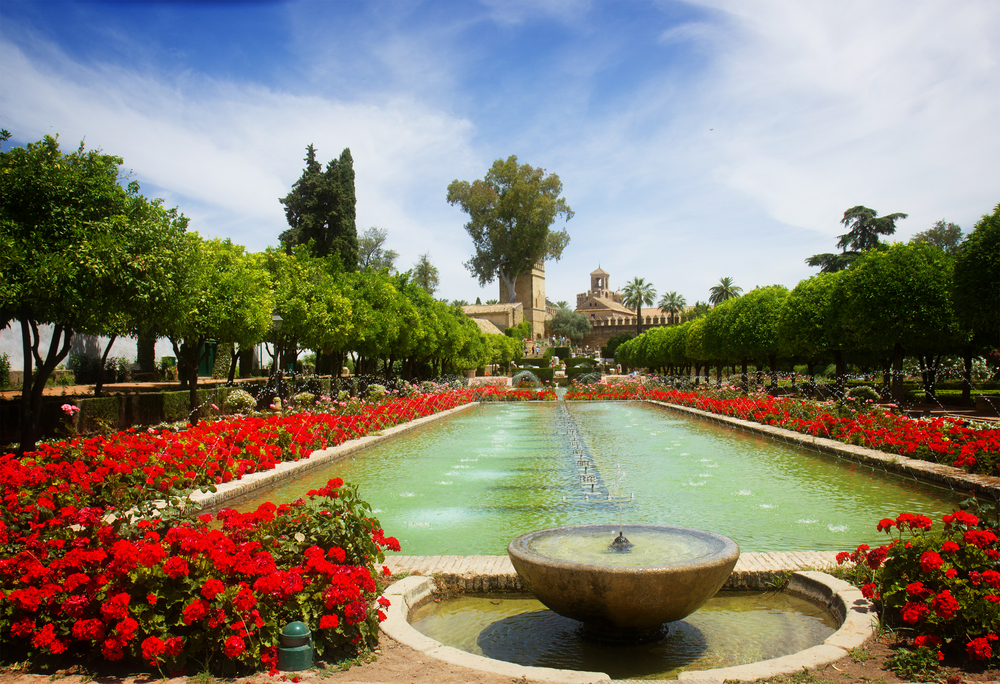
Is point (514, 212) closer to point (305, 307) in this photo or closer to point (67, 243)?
point (305, 307)

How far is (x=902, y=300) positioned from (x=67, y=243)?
18036 millimetres

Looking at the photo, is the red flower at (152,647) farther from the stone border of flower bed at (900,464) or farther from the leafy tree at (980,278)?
the leafy tree at (980,278)

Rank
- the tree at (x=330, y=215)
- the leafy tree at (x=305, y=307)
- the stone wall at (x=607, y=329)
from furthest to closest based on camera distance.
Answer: the stone wall at (x=607, y=329), the tree at (x=330, y=215), the leafy tree at (x=305, y=307)

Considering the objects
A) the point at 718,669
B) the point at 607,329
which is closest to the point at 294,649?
the point at 718,669

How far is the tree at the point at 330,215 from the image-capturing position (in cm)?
3238

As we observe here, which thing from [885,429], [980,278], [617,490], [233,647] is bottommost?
[617,490]

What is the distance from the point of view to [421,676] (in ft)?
8.81

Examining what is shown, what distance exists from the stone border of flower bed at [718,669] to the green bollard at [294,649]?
0.44 m

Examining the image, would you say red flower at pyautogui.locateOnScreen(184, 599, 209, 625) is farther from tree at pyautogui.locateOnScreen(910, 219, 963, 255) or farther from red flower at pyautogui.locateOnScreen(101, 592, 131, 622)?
tree at pyautogui.locateOnScreen(910, 219, 963, 255)

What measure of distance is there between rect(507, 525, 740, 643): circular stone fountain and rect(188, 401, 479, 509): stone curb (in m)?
2.61

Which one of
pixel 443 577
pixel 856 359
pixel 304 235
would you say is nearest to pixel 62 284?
pixel 443 577

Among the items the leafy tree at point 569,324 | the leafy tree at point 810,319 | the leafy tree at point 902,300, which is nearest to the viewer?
the leafy tree at point 902,300

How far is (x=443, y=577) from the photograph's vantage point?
4.02 meters

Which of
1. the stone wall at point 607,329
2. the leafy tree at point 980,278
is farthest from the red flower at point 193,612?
the stone wall at point 607,329
